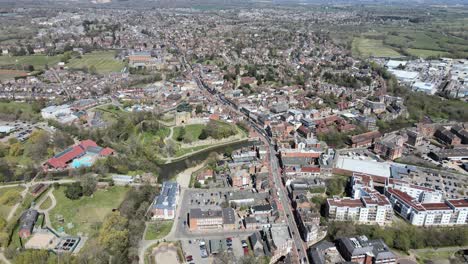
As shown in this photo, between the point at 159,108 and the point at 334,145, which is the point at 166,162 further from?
the point at 334,145

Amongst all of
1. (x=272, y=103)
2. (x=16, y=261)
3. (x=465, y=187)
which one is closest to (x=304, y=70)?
(x=272, y=103)

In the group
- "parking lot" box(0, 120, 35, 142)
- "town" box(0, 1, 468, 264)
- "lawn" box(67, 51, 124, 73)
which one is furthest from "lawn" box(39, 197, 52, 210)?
"lawn" box(67, 51, 124, 73)

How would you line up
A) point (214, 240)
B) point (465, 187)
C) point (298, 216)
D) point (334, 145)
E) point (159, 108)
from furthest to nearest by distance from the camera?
point (159, 108), point (334, 145), point (465, 187), point (298, 216), point (214, 240)

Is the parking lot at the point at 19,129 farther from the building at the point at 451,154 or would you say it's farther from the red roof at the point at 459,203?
the building at the point at 451,154

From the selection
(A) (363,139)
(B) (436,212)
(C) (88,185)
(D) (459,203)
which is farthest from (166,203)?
(A) (363,139)

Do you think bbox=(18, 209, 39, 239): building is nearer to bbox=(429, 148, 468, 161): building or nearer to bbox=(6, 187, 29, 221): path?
bbox=(6, 187, 29, 221): path

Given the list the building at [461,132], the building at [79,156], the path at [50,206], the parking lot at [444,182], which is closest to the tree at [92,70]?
the building at [79,156]

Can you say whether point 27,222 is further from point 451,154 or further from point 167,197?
point 451,154
